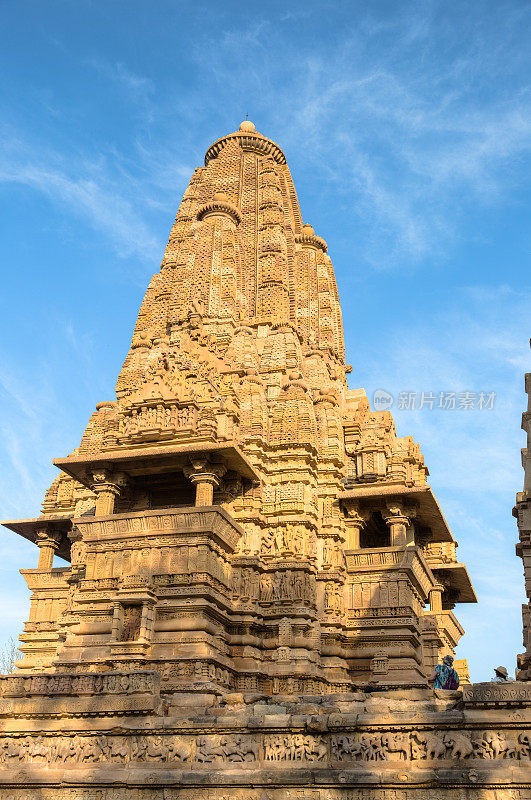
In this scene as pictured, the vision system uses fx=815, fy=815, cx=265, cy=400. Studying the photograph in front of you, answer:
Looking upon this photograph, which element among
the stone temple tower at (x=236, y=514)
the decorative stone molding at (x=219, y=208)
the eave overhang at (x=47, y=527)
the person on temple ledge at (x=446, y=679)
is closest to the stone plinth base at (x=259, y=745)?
the person on temple ledge at (x=446, y=679)

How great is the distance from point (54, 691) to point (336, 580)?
10530 millimetres

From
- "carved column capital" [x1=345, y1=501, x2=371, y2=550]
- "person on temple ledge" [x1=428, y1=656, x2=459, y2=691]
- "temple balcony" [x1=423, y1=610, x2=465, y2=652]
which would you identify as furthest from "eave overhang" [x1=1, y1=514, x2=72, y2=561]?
"person on temple ledge" [x1=428, y1=656, x2=459, y2=691]

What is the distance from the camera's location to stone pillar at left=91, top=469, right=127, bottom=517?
2334 centimetres

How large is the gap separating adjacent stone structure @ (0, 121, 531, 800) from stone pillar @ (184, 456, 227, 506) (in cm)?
6

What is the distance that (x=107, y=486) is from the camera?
23547mm

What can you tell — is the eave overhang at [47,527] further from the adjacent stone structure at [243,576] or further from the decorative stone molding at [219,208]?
the decorative stone molding at [219,208]

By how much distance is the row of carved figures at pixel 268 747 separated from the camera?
1251cm

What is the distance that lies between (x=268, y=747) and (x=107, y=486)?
1151 centimetres

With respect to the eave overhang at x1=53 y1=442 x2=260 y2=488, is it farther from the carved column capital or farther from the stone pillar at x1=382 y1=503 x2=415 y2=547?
the stone pillar at x1=382 y1=503 x2=415 y2=547

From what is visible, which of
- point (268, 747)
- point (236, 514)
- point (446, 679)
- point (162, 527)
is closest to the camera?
point (268, 747)

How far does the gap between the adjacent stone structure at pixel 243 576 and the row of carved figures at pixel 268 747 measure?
0.03 meters

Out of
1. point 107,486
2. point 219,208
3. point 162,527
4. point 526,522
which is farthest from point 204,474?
point 219,208

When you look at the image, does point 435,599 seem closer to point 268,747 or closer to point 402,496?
point 402,496

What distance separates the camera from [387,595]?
955 inches
